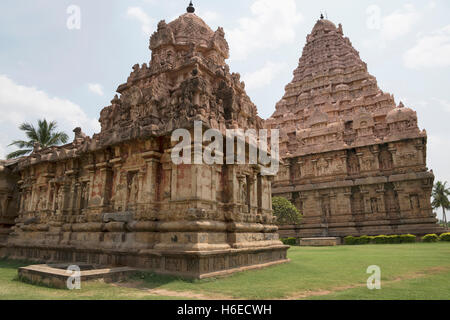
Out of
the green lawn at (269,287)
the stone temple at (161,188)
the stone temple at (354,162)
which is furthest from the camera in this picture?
the stone temple at (354,162)

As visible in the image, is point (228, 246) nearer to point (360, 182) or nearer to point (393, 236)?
point (393, 236)

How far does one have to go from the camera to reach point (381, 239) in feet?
86.7

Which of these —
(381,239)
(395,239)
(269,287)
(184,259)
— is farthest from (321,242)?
(184,259)

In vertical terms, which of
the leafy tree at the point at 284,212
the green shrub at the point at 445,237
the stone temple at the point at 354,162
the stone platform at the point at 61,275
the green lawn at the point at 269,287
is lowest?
the green lawn at the point at 269,287

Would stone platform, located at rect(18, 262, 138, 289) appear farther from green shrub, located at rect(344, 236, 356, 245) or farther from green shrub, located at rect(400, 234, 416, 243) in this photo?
green shrub, located at rect(400, 234, 416, 243)

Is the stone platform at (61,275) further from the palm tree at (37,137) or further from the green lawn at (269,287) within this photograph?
the palm tree at (37,137)

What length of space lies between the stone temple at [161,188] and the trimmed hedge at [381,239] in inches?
710

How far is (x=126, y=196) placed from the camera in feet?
35.7

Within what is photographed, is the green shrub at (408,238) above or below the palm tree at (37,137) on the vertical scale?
below

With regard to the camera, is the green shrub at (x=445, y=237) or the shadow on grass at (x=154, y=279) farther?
the green shrub at (x=445, y=237)

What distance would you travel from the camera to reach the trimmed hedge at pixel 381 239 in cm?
2565

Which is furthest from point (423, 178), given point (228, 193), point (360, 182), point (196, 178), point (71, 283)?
point (71, 283)

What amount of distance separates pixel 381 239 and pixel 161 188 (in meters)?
23.6

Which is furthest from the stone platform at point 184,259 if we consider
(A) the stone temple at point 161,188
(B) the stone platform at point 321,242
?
(B) the stone platform at point 321,242
